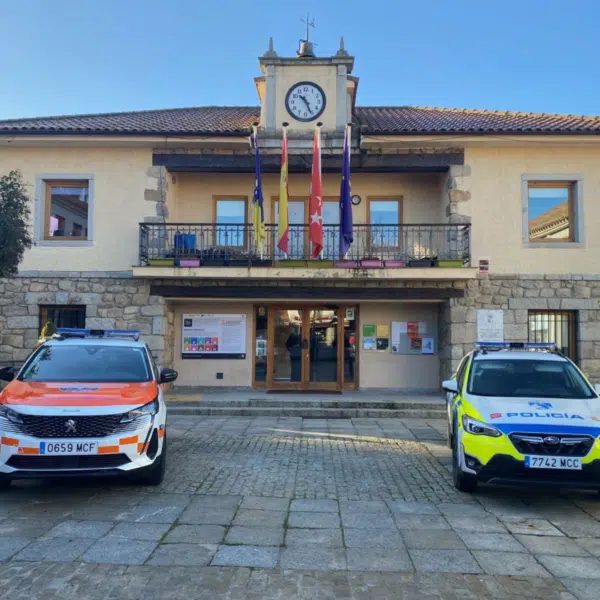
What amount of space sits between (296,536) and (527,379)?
3735 millimetres

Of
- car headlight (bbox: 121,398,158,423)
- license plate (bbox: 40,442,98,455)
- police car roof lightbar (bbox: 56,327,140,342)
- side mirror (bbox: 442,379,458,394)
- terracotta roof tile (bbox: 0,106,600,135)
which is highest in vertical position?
terracotta roof tile (bbox: 0,106,600,135)

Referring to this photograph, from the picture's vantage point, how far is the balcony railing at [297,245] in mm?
13516

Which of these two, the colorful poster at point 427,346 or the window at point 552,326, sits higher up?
the window at point 552,326

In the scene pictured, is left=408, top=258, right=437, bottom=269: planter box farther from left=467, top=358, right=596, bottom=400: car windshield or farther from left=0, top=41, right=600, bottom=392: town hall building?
left=467, top=358, right=596, bottom=400: car windshield

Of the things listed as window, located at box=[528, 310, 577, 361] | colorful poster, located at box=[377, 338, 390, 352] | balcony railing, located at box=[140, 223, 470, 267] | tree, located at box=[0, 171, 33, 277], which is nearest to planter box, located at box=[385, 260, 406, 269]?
balcony railing, located at box=[140, 223, 470, 267]

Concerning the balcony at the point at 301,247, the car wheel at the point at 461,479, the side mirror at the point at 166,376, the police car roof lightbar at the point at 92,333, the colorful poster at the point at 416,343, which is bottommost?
the car wheel at the point at 461,479

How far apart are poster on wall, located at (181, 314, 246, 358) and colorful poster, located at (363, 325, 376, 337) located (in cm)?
314

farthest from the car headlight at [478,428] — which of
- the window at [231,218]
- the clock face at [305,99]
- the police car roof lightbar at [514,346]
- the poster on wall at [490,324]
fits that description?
the clock face at [305,99]

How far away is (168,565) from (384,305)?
36.5 ft

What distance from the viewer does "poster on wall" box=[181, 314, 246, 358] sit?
48.5 ft

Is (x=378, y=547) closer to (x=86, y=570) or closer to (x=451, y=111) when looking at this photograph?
(x=86, y=570)

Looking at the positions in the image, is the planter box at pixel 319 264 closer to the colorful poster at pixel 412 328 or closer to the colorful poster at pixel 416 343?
the colorful poster at pixel 412 328

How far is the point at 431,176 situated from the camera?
14.9 m

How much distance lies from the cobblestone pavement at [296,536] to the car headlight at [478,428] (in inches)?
31.2
